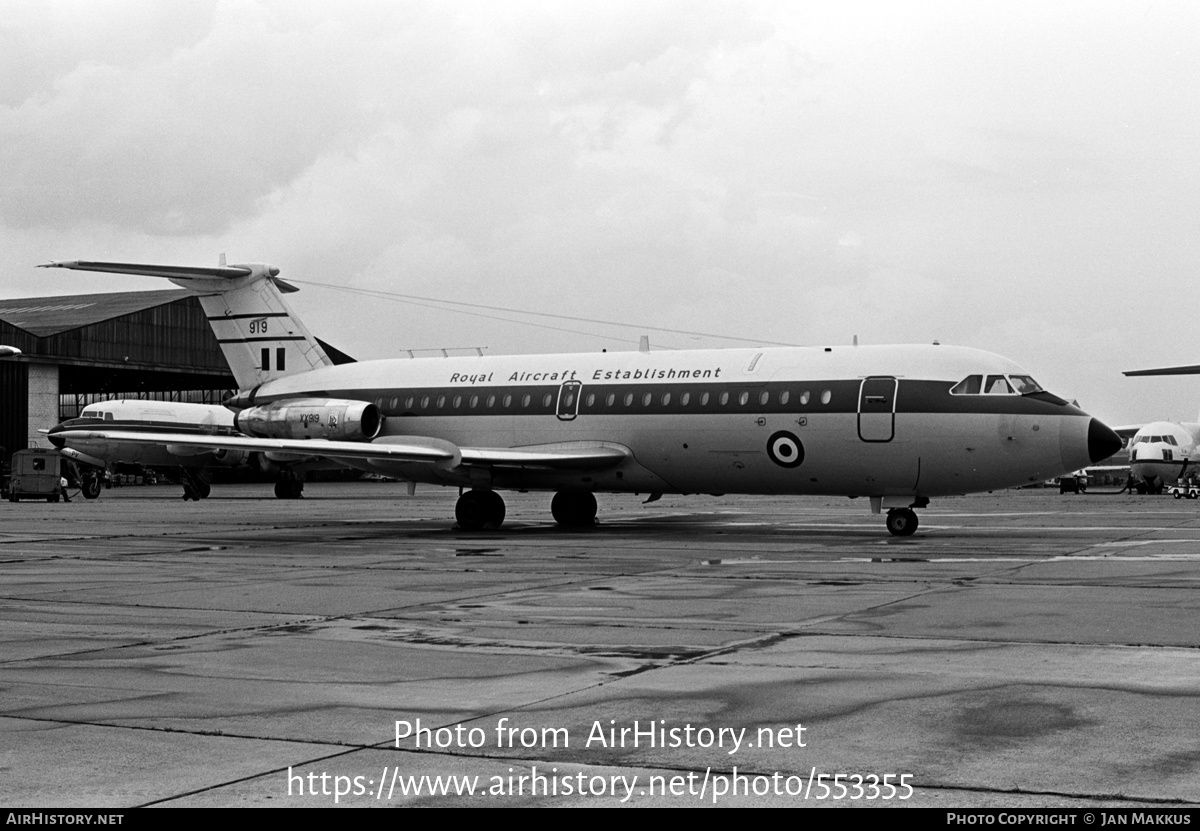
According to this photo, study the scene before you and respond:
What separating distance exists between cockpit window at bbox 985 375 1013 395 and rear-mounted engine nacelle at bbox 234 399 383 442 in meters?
13.4

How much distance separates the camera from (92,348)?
69812 millimetres

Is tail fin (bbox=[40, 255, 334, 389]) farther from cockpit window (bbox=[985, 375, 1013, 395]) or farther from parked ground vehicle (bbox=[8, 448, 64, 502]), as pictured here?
parked ground vehicle (bbox=[8, 448, 64, 502])

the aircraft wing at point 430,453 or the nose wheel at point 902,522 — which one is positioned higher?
the aircraft wing at point 430,453

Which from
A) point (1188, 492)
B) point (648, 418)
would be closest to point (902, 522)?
point (648, 418)

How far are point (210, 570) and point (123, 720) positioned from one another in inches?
435

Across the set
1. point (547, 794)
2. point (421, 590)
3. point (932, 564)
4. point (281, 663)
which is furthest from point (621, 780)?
point (932, 564)

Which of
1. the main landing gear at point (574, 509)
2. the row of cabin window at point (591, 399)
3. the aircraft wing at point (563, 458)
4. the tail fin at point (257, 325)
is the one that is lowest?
the main landing gear at point (574, 509)

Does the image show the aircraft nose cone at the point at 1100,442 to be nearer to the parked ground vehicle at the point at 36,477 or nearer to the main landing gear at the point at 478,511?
the main landing gear at the point at 478,511

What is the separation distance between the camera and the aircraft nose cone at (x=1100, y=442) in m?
23.0

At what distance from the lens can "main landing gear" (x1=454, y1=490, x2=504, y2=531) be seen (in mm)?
28438

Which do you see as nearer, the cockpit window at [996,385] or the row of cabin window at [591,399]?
the cockpit window at [996,385]

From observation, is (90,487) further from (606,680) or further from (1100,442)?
(606,680)

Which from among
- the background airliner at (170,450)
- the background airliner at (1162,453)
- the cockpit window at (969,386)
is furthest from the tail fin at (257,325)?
the background airliner at (1162,453)

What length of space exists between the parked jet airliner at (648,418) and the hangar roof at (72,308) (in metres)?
43.3
